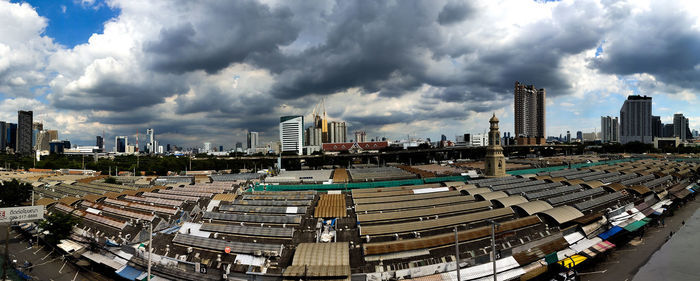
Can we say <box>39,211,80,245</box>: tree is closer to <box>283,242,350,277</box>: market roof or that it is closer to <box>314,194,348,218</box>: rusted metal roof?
<box>314,194,348,218</box>: rusted metal roof

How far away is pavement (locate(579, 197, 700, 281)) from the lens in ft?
97.5

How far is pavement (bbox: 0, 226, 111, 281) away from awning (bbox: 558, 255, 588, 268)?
47225 mm

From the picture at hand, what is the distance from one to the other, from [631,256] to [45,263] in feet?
227

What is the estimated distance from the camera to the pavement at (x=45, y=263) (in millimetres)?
31484

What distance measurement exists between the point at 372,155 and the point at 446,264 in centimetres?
12214

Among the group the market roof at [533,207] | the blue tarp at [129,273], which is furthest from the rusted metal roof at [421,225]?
the blue tarp at [129,273]

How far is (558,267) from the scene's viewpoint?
29.5 m

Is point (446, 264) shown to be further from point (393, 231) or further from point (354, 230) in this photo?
→ point (354, 230)

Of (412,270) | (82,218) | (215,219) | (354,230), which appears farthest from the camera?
(82,218)

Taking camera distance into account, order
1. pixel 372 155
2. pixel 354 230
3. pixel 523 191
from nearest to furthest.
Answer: pixel 354 230 < pixel 523 191 < pixel 372 155

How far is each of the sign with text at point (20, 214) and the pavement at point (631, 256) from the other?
6776cm

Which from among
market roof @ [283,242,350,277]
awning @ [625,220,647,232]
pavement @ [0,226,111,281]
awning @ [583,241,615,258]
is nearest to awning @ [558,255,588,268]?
awning @ [583,241,615,258]

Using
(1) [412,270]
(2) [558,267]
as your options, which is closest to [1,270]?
(1) [412,270]

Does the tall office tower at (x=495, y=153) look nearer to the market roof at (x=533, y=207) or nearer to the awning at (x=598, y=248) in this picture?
the market roof at (x=533, y=207)
